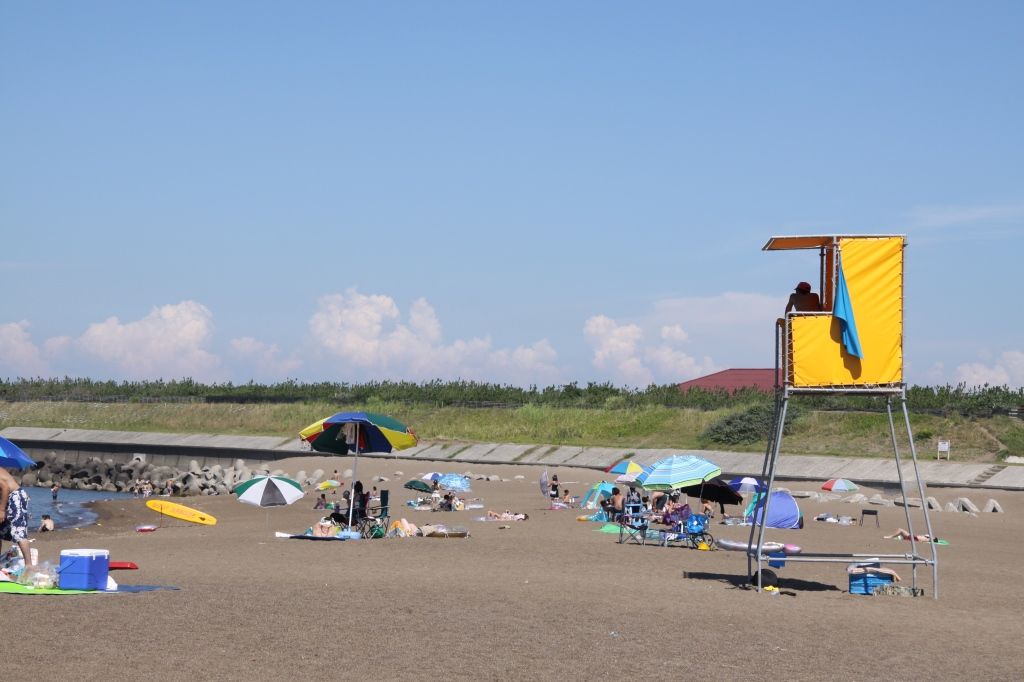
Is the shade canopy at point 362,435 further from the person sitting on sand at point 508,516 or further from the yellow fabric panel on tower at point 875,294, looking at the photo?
the yellow fabric panel on tower at point 875,294

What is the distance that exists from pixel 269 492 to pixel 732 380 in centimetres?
6863

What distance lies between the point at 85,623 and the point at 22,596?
2129 mm

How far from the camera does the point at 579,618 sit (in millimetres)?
14609

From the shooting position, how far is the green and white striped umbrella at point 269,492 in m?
25.4

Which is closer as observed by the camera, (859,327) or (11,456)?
(11,456)

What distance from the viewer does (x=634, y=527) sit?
24.5 meters

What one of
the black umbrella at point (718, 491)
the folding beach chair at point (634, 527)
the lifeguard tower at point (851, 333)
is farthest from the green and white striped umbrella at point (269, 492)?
the lifeguard tower at point (851, 333)

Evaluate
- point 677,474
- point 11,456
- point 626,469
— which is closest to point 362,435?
point 677,474

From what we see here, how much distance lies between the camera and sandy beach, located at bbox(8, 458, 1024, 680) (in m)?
11.7

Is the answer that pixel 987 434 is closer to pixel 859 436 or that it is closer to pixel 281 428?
pixel 859 436

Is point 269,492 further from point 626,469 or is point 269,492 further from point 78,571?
point 78,571

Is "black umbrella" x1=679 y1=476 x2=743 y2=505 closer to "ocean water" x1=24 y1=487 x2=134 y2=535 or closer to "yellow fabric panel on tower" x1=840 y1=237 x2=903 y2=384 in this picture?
"yellow fabric panel on tower" x1=840 y1=237 x2=903 y2=384

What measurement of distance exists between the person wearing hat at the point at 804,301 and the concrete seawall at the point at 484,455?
2709 cm

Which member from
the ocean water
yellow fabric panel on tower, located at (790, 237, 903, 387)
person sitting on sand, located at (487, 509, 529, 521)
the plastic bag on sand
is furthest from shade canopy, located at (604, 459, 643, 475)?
the plastic bag on sand
